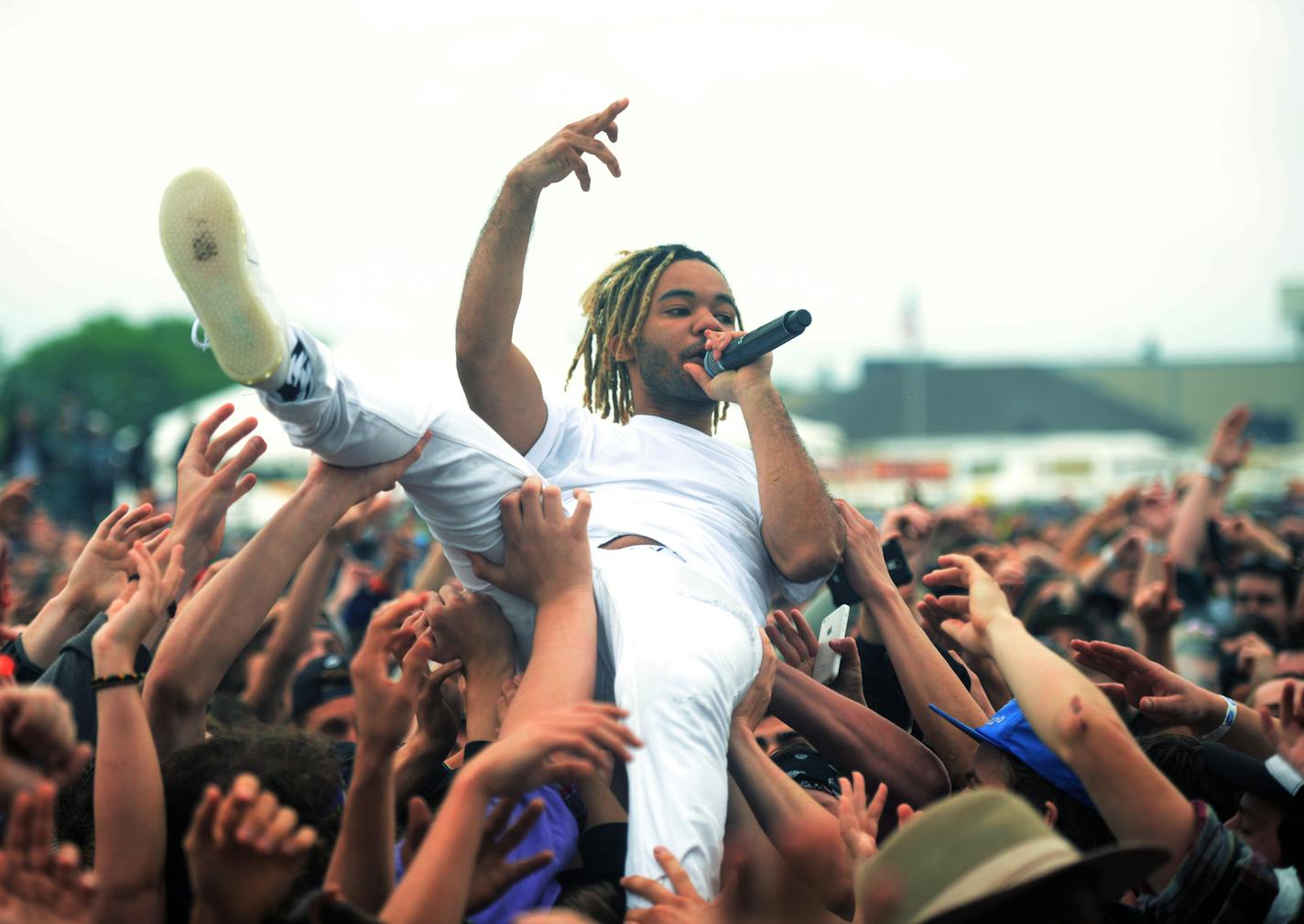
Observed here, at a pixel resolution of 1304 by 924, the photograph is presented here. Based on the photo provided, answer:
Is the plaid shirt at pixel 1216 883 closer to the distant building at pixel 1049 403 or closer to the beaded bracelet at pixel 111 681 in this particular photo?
the beaded bracelet at pixel 111 681

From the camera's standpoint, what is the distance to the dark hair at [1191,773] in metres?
2.53

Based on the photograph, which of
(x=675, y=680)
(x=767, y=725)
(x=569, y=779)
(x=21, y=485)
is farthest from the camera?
(x=21, y=485)

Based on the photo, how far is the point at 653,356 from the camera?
3.35m

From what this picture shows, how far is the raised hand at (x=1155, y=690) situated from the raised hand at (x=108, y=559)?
2.20m

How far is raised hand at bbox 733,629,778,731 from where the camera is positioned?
8.53ft

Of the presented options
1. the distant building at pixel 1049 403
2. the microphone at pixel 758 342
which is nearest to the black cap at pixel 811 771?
the microphone at pixel 758 342

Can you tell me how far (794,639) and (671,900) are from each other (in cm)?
123

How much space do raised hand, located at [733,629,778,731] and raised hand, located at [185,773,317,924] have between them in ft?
3.89

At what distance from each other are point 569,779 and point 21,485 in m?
3.37

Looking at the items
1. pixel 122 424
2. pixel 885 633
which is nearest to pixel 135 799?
pixel 885 633

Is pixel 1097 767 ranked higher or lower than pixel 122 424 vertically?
higher

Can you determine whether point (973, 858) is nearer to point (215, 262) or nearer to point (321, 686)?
point (215, 262)

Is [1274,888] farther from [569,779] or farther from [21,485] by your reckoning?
[21,485]

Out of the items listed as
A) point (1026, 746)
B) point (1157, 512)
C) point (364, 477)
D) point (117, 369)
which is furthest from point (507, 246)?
point (117, 369)
